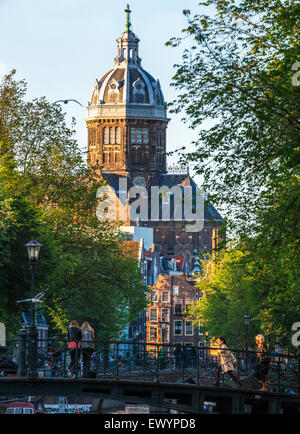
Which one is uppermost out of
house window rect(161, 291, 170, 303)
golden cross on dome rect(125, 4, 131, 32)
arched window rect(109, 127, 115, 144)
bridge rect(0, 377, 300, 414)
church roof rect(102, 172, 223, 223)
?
golden cross on dome rect(125, 4, 131, 32)

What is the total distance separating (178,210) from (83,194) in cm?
11841

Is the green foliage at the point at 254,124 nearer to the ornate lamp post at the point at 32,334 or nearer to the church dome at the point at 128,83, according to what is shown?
the ornate lamp post at the point at 32,334

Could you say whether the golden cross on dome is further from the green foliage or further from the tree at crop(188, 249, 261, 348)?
the green foliage

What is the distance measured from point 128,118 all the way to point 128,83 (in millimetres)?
5040

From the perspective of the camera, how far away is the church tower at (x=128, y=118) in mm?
183250

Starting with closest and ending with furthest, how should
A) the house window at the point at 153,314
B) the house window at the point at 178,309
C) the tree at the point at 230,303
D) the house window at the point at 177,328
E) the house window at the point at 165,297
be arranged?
the tree at the point at 230,303 < the house window at the point at 153,314 < the house window at the point at 177,328 < the house window at the point at 178,309 < the house window at the point at 165,297

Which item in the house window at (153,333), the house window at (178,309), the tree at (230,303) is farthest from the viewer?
the house window at (178,309)

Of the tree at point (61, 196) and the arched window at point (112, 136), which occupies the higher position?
the arched window at point (112, 136)

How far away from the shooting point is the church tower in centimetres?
18325

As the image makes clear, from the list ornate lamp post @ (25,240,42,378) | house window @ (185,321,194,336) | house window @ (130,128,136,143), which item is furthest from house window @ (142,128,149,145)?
ornate lamp post @ (25,240,42,378)

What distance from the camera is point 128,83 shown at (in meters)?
183

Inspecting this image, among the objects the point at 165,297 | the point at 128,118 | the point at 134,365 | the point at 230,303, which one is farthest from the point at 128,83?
the point at 134,365

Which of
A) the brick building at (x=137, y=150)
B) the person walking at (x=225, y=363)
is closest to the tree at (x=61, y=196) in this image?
the person walking at (x=225, y=363)

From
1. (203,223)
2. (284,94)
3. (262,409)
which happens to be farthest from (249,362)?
(203,223)
